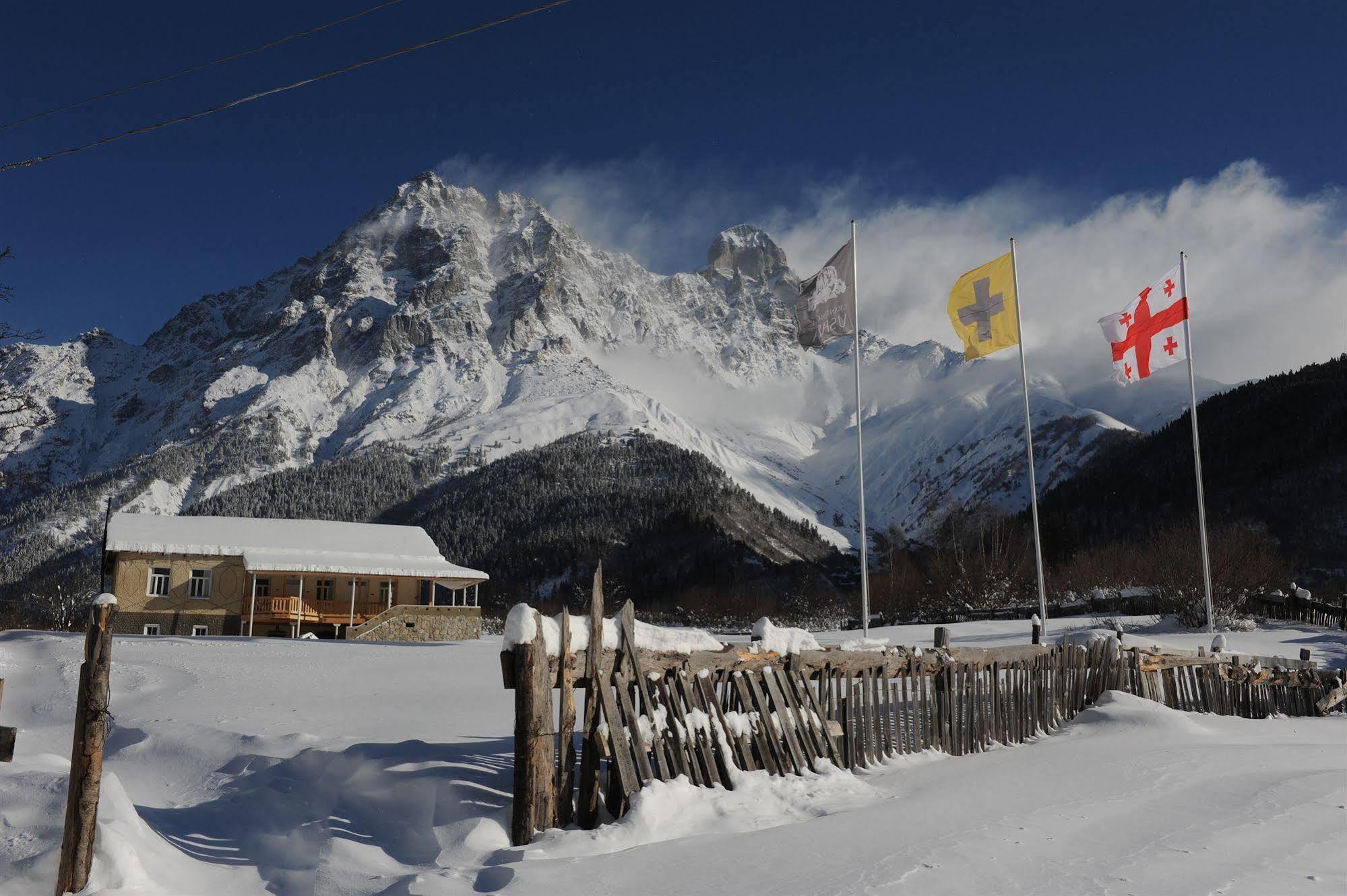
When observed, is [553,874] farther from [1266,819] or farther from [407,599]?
[407,599]

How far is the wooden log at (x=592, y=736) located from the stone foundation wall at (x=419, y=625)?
3279 cm

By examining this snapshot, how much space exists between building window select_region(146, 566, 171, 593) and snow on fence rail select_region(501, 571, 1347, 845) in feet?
123

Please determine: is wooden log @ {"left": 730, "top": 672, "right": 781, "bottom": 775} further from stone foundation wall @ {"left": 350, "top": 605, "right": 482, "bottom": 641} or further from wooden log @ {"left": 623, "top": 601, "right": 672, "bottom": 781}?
stone foundation wall @ {"left": 350, "top": 605, "right": 482, "bottom": 641}

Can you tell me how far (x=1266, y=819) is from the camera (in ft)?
23.1

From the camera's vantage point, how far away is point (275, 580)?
43.8 meters

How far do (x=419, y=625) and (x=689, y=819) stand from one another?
3408cm

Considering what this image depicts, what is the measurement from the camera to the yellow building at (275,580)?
1570 inches

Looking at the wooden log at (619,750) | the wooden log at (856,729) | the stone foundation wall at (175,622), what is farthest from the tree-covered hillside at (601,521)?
the wooden log at (619,750)

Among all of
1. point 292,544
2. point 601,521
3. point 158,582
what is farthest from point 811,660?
point 601,521

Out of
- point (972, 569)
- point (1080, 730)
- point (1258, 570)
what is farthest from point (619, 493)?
point (1080, 730)

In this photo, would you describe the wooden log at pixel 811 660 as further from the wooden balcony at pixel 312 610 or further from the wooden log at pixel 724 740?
the wooden balcony at pixel 312 610

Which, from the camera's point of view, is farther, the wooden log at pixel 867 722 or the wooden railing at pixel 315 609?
the wooden railing at pixel 315 609

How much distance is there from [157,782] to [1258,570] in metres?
39.0

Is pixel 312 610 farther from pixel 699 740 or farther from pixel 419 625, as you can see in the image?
pixel 699 740
